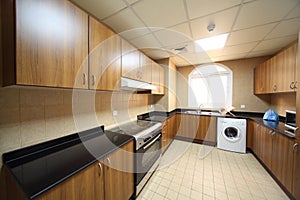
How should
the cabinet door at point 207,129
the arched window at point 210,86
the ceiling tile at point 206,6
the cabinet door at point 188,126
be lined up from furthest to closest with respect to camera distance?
the arched window at point 210,86
the cabinet door at point 188,126
the cabinet door at point 207,129
the ceiling tile at point 206,6

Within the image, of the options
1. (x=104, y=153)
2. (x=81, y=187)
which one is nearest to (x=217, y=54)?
(x=104, y=153)

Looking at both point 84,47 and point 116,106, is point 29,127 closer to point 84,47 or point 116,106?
point 84,47

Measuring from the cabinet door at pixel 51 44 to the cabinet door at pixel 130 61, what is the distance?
0.58 meters

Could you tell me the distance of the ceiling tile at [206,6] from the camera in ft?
4.16

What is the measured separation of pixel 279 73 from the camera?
7.09 feet

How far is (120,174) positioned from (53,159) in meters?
0.64

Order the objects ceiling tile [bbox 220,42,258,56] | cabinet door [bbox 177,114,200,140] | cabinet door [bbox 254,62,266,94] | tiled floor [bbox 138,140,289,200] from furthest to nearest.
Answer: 1. cabinet door [bbox 177,114,200,140]
2. cabinet door [bbox 254,62,266,94]
3. ceiling tile [bbox 220,42,258,56]
4. tiled floor [bbox 138,140,289,200]

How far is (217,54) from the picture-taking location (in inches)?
113

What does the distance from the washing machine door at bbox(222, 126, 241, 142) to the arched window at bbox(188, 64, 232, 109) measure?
0.81 metres

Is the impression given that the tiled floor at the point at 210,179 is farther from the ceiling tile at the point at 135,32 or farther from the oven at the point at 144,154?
the ceiling tile at the point at 135,32

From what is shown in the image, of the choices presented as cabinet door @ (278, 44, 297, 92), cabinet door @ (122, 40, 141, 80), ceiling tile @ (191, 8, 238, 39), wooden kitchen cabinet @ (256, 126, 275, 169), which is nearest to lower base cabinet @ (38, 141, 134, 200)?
cabinet door @ (122, 40, 141, 80)

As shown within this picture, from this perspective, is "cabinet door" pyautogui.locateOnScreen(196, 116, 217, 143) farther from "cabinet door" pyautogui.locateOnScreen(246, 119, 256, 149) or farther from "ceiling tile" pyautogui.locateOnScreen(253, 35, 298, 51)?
"ceiling tile" pyautogui.locateOnScreen(253, 35, 298, 51)

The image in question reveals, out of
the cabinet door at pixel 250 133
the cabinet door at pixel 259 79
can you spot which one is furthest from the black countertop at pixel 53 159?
the cabinet door at pixel 259 79

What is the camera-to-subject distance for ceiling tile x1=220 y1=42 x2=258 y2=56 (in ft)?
7.79
